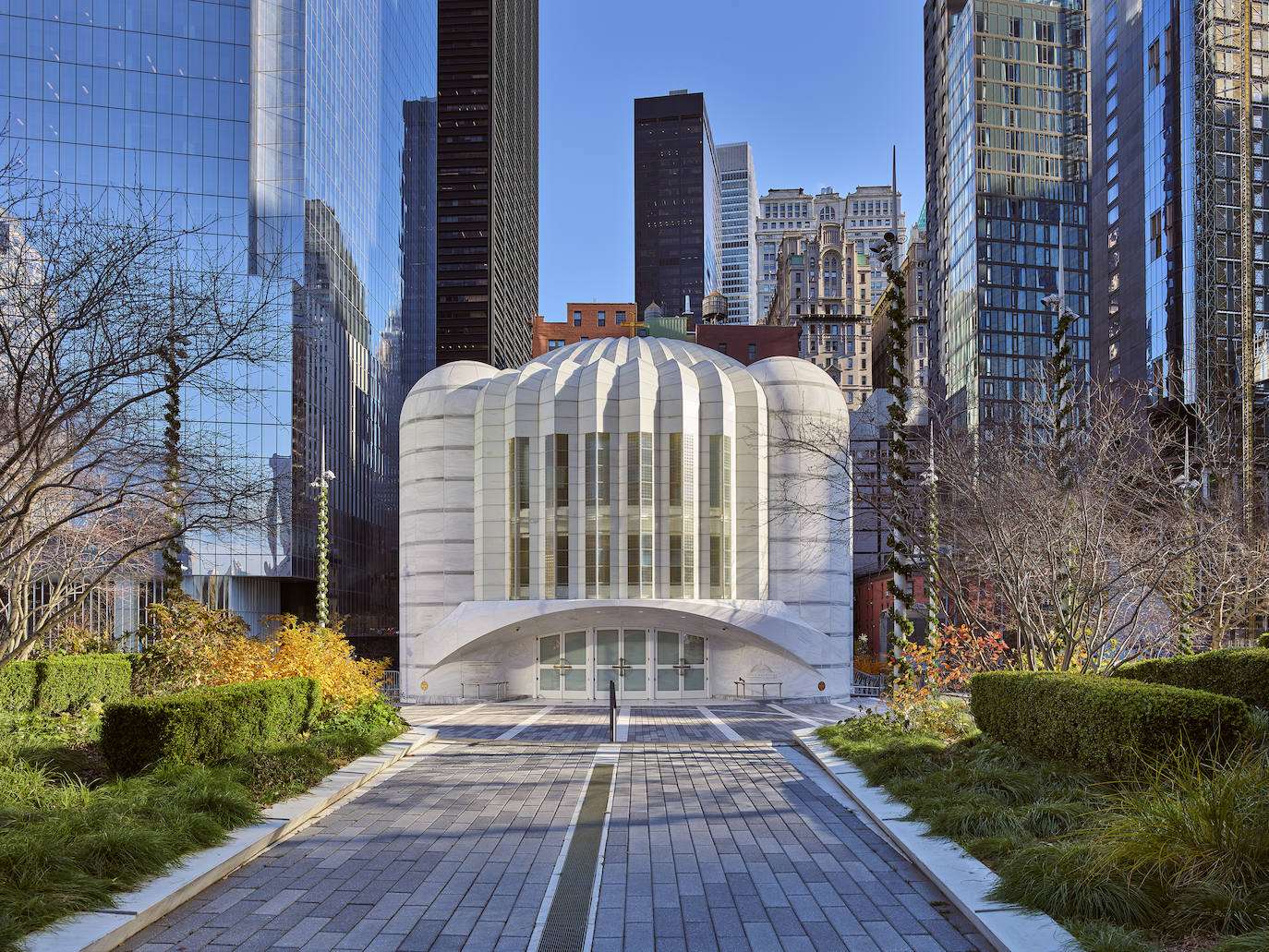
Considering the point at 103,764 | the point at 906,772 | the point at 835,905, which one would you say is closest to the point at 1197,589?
the point at 906,772

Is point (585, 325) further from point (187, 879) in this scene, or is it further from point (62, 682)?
point (187, 879)

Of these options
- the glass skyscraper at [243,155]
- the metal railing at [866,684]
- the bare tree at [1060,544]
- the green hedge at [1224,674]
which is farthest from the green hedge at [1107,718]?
the glass skyscraper at [243,155]

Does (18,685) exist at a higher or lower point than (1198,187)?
lower

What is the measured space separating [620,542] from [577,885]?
2605 centimetres

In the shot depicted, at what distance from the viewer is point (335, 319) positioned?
64.5 m

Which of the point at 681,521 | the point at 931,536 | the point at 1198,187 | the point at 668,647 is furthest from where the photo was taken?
the point at 1198,187

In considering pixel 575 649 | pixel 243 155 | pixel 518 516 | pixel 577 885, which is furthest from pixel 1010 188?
pixel 577 885

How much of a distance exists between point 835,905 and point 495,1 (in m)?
149

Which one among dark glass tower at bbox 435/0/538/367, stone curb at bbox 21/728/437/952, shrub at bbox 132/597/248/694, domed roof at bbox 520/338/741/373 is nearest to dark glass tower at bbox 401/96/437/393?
dark glass tower at bbox 435/0/538/367

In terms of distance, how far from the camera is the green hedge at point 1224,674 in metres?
16.0

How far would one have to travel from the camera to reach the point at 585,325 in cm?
8712

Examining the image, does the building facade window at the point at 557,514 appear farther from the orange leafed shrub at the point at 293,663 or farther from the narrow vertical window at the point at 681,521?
the orange leafed shrub at the point at 293,663

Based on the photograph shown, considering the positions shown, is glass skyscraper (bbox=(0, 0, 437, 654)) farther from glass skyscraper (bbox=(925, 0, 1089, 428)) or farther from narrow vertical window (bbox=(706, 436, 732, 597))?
glass skyscraper (bbox=(925, 0, 1089, 428))

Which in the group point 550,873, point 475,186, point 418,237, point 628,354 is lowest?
point 550,873
